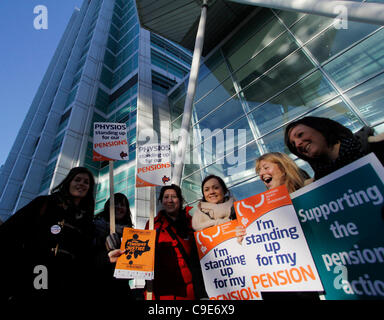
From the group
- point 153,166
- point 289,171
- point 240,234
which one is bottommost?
point 240,234

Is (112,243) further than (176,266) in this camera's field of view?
No

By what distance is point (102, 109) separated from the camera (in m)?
17.1

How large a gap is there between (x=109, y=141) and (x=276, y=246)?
2.68m

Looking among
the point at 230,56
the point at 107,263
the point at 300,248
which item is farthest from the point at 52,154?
the point at 300,248

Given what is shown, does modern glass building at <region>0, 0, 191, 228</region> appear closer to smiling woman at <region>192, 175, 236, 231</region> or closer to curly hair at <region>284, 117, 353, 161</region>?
smiling woman at <region>192, 175, 236, 231</region>

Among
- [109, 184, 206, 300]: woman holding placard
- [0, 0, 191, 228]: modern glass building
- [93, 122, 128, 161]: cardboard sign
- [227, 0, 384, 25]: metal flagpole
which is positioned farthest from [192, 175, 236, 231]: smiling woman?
[0, 0, 191, 228]: modern glass building

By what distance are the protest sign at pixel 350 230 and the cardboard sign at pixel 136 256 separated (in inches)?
61.6

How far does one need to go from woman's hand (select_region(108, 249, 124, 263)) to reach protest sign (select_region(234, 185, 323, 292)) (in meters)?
1.29

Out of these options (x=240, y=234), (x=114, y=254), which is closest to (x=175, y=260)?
(x=114, y=254)

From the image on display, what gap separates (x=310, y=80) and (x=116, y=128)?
6.76 m

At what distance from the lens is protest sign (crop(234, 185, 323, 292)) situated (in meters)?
1.28

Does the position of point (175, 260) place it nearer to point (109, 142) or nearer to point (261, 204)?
point (261, 204)
